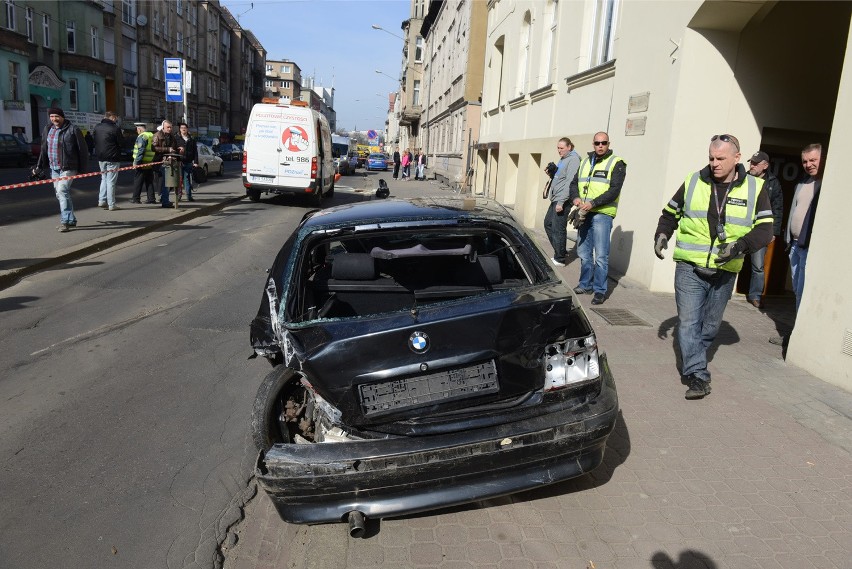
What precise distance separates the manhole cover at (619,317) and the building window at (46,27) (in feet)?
136

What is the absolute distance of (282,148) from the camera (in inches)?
663

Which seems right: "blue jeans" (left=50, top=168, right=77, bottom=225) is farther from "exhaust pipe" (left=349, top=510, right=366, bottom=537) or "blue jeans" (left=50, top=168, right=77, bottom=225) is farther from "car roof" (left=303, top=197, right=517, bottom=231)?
"exhaust pipe" (left=349, top=510, right=366, bottom=537)

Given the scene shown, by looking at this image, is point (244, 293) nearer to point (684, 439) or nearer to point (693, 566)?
point (684, 439)

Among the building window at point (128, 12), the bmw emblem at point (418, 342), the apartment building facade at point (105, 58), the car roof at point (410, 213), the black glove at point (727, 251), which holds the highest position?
the building window at point (128, 12)

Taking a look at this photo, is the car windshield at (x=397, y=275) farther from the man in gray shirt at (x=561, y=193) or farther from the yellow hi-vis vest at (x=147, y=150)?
the yellow hi-vis vest at (x=147, y=150)

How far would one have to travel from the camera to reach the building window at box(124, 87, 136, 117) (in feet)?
158

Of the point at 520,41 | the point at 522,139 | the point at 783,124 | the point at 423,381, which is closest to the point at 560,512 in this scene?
the point at 423,381

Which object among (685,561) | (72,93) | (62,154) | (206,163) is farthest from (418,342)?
(72,93)

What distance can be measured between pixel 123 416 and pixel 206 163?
22246 mm

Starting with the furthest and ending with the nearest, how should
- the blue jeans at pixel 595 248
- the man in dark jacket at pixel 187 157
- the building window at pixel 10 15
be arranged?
the building window at pixel 10 15, the man in dark jacket at pixel 187 157, the blue jeans at pixel 595 248

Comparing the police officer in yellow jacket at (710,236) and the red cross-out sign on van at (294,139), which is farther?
the red cross-out sign on van at (294,139)

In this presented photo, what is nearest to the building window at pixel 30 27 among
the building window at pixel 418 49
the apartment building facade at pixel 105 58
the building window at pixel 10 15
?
the apartment building facade at pixel 105 58

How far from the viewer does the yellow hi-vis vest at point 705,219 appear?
14.4 feet

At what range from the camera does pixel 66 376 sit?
493 cm
